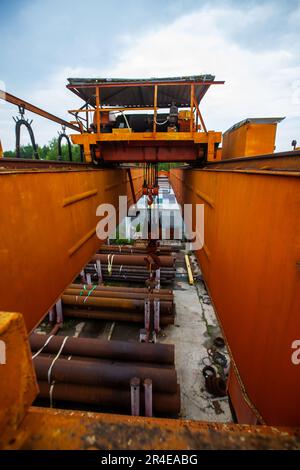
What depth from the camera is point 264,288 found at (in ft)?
5.22

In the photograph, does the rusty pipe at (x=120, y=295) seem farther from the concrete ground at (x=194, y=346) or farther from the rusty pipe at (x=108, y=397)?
the rusty pipe at (x=108, y=397)

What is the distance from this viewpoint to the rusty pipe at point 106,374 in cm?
395

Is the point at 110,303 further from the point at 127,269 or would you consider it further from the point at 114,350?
the point at 127,269

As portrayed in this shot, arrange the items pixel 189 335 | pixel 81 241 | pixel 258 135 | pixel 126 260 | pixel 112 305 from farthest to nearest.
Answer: pixel 126 260 < pixel 112 305 < pixel 189 335 < pixel 258 135 < pixel 81 241

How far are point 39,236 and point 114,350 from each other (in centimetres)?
343

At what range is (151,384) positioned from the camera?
3.69 meters

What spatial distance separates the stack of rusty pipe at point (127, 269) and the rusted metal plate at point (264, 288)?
6.06 metres

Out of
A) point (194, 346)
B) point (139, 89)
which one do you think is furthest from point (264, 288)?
point (139, 89)

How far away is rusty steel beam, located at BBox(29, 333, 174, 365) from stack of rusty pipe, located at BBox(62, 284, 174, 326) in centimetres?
147

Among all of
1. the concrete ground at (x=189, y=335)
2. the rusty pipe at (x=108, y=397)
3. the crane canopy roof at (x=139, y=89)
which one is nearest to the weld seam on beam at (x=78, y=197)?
the crane canopy roof at (x=139, y=89)

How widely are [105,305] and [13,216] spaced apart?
4.93 m

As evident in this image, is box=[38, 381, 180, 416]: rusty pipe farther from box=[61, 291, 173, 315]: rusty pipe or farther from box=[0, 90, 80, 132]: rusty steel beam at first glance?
box=[0, 90, 80, 132]: rusty steel beam

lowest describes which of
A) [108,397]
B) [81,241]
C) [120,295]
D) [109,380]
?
[108,397]
